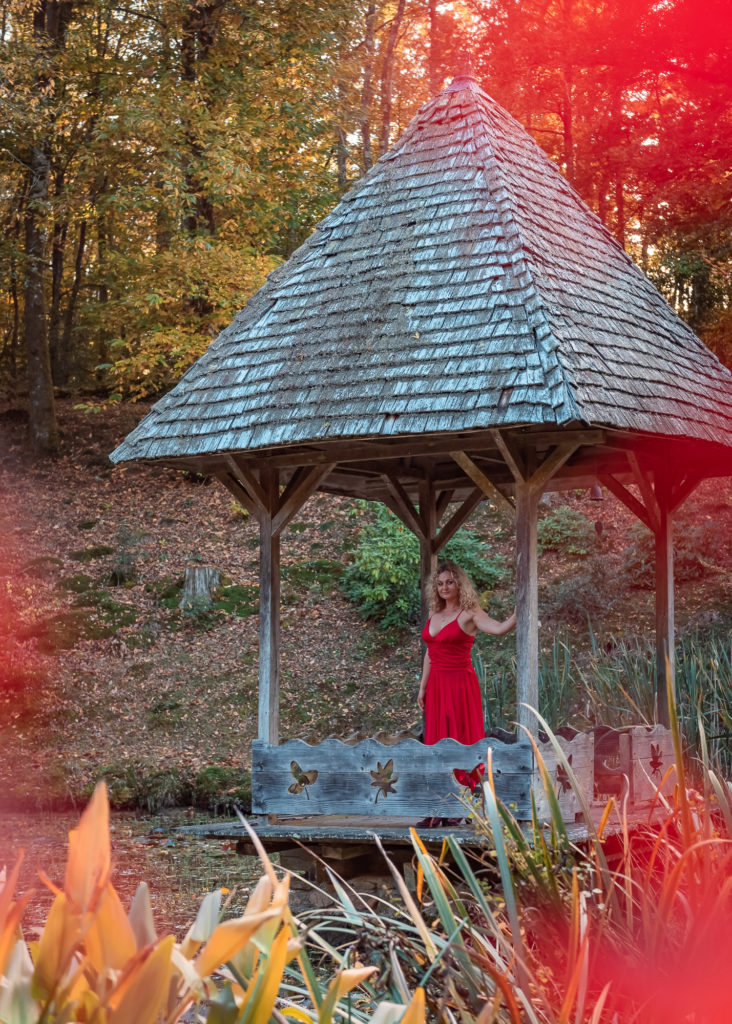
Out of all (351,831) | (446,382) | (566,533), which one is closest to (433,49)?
(566,533)

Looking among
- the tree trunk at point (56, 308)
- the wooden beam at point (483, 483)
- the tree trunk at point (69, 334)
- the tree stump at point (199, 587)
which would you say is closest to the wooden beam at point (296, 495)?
the wooden beam at point (483, 483)

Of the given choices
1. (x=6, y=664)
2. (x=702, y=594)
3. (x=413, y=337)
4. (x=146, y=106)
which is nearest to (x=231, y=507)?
(x=6, y=664)

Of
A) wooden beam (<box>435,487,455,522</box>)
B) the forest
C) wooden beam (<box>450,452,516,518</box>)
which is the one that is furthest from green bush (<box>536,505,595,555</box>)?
wooden beam (<box>450,452,516,518</box>)

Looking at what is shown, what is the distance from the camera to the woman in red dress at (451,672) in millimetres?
7793

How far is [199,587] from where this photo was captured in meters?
17.1

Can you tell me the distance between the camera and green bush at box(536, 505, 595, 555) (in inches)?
646

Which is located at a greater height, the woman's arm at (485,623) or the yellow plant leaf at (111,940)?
the yellow plant leaf at (111,940)

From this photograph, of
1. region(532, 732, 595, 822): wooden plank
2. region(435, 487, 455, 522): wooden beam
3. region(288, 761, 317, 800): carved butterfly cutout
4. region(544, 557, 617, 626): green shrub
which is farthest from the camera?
region(544, 557, 617, 626): green shrub

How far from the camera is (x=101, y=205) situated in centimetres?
1709

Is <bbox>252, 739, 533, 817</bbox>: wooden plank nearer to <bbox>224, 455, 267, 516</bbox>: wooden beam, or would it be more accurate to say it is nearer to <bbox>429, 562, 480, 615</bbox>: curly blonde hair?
<bbox>429, 562, 480, 615</bbox>: curly blonde hair

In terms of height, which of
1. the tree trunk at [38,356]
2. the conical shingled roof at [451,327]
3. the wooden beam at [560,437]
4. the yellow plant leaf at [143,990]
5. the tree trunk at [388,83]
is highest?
the tree trunk at [388,83]

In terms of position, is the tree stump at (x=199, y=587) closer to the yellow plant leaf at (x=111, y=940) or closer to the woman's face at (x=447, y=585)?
the woman's face at (x=447, y=585)

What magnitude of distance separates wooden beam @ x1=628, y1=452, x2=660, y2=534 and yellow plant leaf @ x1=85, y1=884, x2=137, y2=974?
7.46 meters

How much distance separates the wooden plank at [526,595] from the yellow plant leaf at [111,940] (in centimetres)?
617
